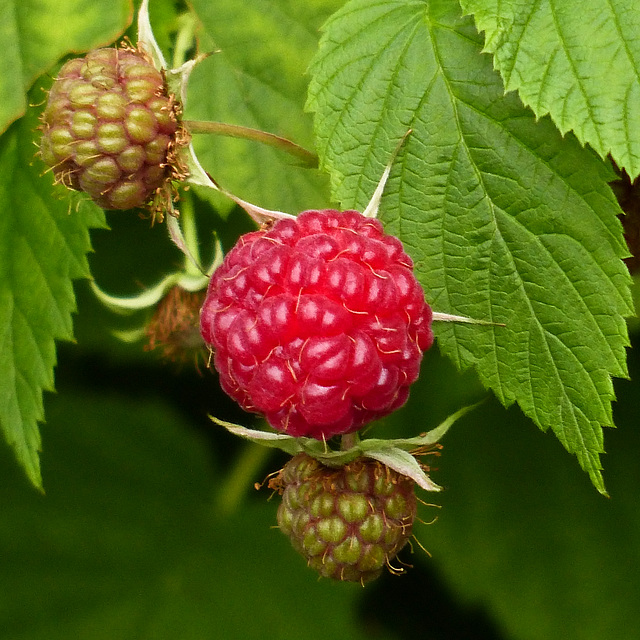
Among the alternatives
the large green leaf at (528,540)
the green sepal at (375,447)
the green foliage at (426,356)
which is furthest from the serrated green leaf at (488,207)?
the large green leaf at (528,540)

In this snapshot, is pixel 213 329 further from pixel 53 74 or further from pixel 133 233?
pixel 133 233

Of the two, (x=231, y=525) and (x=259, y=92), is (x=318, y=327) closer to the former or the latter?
(x=259, y=92)

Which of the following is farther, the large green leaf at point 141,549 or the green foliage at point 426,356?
the large green leaf at point 141,549

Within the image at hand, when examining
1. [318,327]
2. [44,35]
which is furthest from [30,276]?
[318,327]

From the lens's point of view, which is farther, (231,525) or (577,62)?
(231,525)

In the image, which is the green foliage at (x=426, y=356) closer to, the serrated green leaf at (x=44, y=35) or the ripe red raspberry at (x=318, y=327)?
the serrated green leaf at (x=44, y=35)

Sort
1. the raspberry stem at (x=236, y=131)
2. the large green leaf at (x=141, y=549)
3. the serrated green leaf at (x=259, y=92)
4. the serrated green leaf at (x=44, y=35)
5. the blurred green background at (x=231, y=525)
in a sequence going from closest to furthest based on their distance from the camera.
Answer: the raspberry stem at (x=236, y=131), the serrated green leaf at (x=44, y=35), the serrated green leaf at (x=259, y=92), the blurred green background at (x=231, y=525), the large green leaf at (x=141, y=549)

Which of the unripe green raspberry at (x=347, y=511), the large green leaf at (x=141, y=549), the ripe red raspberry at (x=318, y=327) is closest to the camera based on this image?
the ripe red raspberry at (x=318, y=327)

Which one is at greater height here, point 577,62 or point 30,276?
point 577,62
